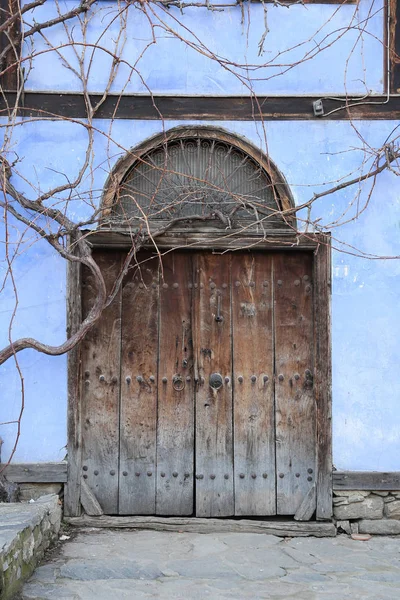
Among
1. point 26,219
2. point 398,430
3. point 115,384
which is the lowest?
point 398,430

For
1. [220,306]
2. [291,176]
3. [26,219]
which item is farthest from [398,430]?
[26,219]

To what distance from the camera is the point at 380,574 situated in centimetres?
400

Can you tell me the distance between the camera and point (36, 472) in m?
4.71

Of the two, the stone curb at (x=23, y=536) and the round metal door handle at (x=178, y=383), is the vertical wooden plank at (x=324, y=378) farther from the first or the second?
the stone curb at (x=23, y=536)

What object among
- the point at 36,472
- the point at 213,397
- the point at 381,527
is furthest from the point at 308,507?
the point at 36,472

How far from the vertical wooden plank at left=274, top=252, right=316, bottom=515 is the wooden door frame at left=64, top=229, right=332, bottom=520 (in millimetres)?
100

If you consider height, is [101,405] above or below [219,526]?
above

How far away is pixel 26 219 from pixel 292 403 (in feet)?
6.72

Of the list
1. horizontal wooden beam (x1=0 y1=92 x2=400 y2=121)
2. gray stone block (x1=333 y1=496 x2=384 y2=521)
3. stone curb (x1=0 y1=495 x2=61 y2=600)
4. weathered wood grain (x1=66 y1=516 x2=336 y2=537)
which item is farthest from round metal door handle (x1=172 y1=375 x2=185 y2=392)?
horizontal wooden beam (x1=0 y1=92 x2=400 y2=121)

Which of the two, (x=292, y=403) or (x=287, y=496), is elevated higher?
(x=292, y=403)

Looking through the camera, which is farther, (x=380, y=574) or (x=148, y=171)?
(x=148, y=171)

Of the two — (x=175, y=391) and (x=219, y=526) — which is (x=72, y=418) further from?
(x=219, y=526)

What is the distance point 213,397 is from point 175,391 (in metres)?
0.25

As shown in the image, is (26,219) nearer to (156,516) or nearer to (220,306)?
(220,306)
